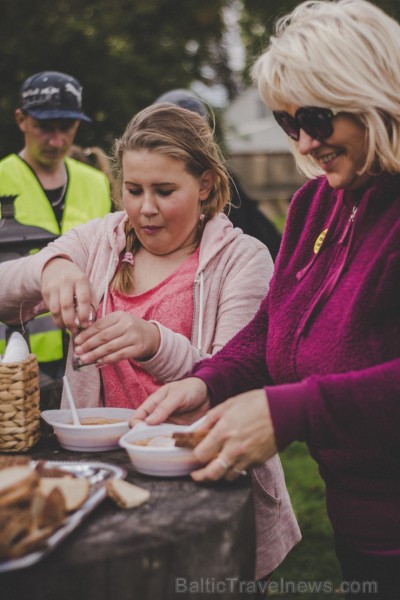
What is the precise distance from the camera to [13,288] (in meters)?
2.34

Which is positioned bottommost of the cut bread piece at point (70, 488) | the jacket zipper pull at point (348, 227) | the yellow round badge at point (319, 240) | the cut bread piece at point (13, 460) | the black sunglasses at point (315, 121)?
the cut bread piece at point (13, 460)

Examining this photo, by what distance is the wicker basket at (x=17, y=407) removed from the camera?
2020 mm

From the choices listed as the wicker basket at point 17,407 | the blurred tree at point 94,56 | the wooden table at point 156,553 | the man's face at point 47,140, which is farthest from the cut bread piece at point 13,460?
the blurred tree at point 94,56

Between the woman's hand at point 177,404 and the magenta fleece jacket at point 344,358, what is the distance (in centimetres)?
4

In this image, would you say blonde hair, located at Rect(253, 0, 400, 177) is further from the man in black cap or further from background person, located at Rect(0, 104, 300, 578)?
the man in black cap

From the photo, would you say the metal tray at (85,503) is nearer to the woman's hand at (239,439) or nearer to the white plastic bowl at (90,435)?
the white plastic bowl at (90,435)

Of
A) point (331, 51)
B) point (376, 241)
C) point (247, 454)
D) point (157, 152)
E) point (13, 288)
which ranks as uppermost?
point (331, 51)

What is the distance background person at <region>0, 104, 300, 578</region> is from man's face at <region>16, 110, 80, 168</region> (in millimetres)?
2255

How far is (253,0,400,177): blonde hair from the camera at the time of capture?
5.71 feet

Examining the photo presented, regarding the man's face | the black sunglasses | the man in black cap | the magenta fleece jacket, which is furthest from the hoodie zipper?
the man's face

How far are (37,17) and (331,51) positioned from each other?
10.6 meters

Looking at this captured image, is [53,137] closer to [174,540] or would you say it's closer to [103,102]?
[174,540]

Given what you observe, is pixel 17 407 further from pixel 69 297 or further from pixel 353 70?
pixel 353 70

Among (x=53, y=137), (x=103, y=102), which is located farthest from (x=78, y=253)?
(x=103, y=102)
